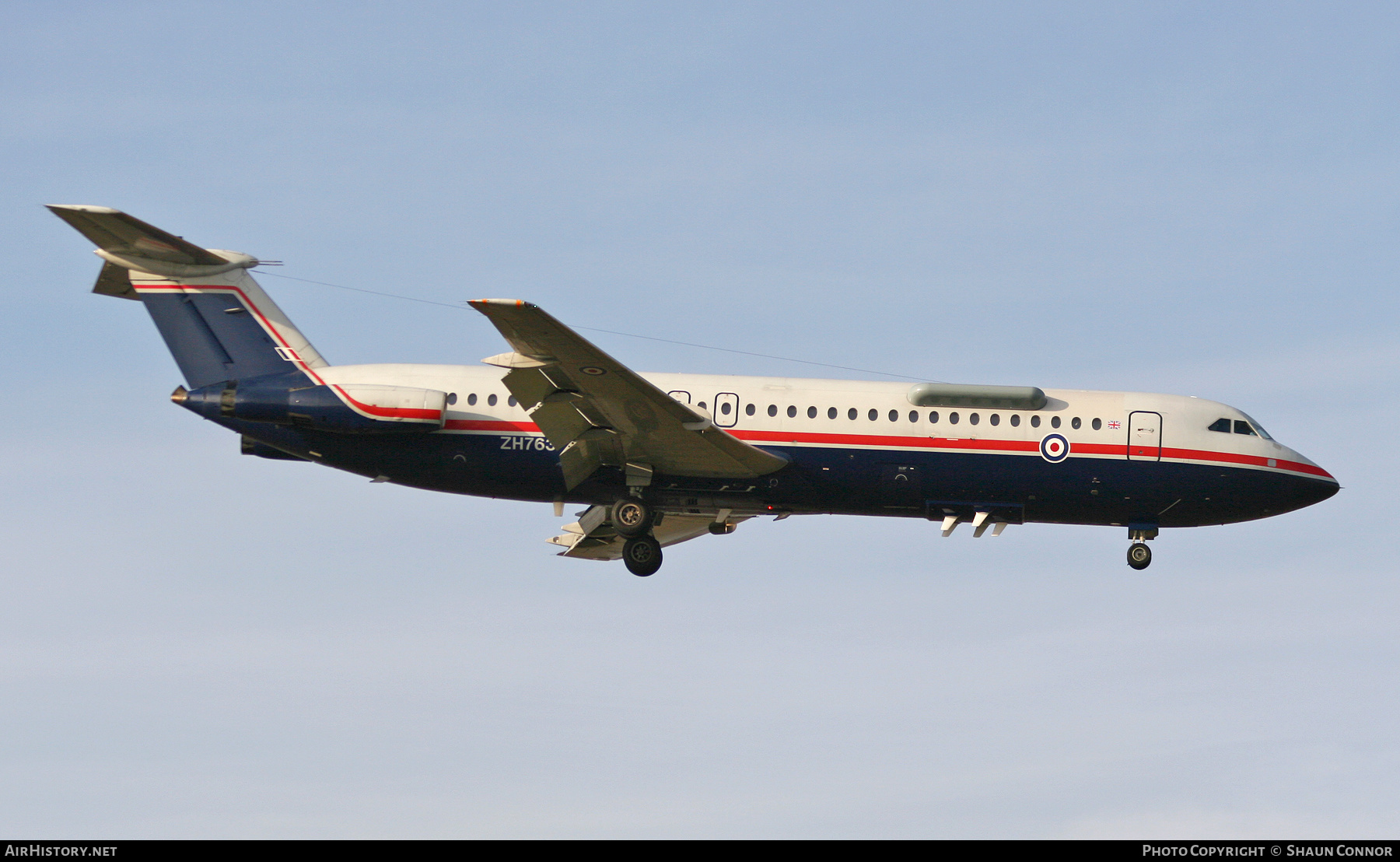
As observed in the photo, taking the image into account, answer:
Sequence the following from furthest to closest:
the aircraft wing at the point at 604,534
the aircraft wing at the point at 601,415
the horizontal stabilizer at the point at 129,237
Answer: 1. the aircraft wing at the point at 604,534
2. the horizontal stabilizer at the point at 129,237
3. the aircraft wing at the point at 601,415

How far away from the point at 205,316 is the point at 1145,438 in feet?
68.2

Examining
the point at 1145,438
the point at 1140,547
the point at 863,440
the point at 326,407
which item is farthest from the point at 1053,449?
the point at 326,407

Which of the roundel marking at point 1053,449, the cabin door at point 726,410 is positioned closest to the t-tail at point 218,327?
the cabin door at point 726,410

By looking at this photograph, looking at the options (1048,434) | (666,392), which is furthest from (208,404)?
(1048,434)

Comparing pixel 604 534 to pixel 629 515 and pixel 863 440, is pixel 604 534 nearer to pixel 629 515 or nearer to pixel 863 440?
pixel 629 515

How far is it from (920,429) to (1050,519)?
3.71m

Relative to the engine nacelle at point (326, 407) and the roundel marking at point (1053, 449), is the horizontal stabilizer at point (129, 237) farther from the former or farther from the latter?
the roundel marking at point (1053, 449)

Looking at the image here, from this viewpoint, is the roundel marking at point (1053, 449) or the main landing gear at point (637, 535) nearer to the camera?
the roundel marking at point (1053, 449)

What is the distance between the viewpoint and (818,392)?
35812mm

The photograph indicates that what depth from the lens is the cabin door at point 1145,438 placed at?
3578 centimetres

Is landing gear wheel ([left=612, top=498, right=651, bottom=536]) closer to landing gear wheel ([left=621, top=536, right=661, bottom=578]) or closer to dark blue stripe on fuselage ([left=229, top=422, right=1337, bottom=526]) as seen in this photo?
dark blue stripe on fuselage ([left=229, top=422, right=1337, bottom=526])

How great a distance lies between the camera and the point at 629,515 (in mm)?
35750

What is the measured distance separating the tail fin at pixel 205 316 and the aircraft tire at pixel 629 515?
7296 millimetres

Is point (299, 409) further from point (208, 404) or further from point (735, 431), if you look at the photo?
Answer: point (735, 431)
